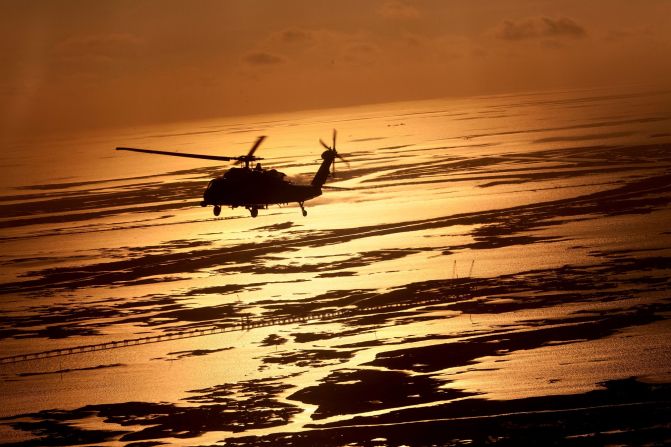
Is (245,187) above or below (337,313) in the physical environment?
Answer: above

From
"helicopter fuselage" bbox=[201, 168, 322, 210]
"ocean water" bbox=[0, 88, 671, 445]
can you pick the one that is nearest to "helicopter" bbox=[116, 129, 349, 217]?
"helicopter fuselage" bbox=[201, 168, 322, 210]

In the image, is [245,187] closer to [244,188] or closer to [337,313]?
[244,188]

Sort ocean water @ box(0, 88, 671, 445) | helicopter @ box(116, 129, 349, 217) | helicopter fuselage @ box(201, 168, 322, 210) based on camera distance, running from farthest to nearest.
A: helicopter fuselage @ box(201, 168, 322, 210), helicopter @ box(116, 129, 349, 217), ocean water @ box(0, 88, 671, 445)

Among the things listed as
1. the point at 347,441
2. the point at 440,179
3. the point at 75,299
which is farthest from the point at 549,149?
the point at 347,441

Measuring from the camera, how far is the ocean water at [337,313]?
49.8 metres

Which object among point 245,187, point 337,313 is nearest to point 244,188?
point 245,187

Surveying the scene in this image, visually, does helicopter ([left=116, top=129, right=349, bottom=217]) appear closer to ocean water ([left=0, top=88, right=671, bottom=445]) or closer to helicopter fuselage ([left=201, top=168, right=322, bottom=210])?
helicopter fuselage ([left=201, top=168, right=322, bottom=210])

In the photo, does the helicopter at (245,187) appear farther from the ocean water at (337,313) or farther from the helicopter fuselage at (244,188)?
the ocean water at (337,313)

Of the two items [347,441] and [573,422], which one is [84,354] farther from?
[573,422]

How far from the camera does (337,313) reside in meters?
68.0

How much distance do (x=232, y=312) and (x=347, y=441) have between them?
27349mm

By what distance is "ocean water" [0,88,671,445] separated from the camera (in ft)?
163

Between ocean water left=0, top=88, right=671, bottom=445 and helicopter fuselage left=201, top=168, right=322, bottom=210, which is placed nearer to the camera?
ocean water left=0, top=88, right=671, bottom=445

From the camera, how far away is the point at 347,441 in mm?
44469
